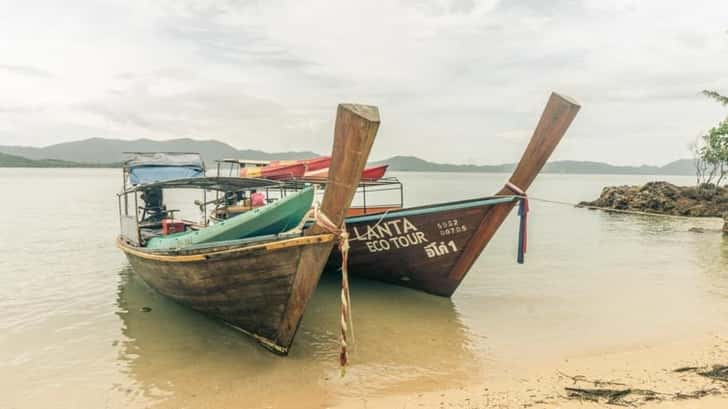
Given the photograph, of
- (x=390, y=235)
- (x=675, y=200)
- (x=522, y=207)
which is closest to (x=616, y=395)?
(x=522, y=207)

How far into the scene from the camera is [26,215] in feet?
90.4

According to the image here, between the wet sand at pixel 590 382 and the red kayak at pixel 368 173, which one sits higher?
the red kayak at pixel 368 173

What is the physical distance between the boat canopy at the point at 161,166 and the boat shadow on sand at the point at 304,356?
3662 mm

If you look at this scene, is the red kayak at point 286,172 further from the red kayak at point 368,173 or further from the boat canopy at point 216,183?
the boat canopy at point 216,183

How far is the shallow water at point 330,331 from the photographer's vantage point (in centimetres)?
562

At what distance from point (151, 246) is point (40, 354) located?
2.25m

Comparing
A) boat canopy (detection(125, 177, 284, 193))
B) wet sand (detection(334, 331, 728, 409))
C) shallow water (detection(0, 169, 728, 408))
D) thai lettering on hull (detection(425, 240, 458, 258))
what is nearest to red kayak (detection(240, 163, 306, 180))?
boat canopy (detection(125, 177, 284, 193))

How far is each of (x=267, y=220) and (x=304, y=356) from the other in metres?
1.97

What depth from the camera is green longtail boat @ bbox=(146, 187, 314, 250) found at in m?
5.94

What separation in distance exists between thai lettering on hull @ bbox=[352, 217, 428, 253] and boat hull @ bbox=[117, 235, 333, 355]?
Answer: 2.97 metres

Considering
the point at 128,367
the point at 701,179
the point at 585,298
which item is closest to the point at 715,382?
the point at 585,298

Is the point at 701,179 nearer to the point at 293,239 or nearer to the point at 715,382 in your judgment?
the point at 715,382

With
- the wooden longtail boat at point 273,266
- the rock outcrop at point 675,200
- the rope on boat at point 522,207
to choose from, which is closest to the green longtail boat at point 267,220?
the wooden longtail boat at point 273,266

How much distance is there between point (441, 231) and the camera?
8297mm
